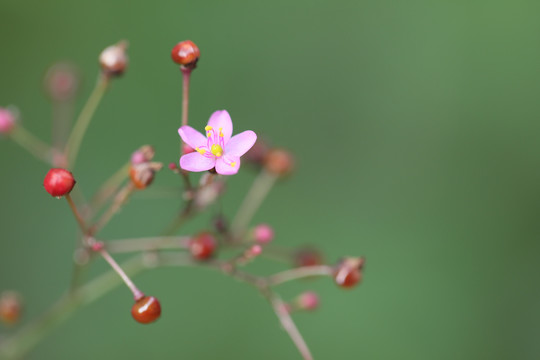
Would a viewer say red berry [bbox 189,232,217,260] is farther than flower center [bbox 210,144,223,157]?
Yes

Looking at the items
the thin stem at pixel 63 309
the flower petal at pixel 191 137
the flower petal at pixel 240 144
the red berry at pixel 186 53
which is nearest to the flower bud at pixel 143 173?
the flower petal at pixel 191 137

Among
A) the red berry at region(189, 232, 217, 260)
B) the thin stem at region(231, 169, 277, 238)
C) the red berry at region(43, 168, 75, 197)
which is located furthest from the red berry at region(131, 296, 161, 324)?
the thin stem at region(231, 169, 277, 238)

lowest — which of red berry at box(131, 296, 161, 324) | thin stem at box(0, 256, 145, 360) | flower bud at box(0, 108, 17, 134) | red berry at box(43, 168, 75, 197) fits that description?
red berry at box(131, 296, 161, 324)

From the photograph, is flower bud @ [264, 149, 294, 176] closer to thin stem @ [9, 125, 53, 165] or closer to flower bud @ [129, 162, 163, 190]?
flower bud @ [129, 162, 163, 190]

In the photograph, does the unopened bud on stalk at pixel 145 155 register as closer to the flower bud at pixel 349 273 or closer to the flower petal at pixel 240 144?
the flower petal at pixel 240 144

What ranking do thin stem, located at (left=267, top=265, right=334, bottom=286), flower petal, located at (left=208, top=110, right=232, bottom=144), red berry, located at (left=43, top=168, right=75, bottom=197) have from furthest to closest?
thin stem, located at (left=267, top=265, right=334, bottom=286)
flower petal, located at (left=208, top=110, right=232, bottom=144)
red berry, located at (left=43, top=168, right=75, bottom=197)

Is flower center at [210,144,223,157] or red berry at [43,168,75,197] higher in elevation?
red berry at [43,168,75,197]

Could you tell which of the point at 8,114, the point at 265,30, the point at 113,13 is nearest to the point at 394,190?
the point at 265,30
